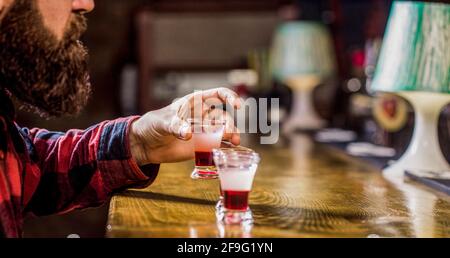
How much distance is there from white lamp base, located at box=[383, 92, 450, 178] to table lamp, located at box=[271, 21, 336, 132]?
181 cm

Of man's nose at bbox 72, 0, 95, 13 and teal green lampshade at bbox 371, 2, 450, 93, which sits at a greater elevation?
man's nose at bbox 72, 0, 95, 13

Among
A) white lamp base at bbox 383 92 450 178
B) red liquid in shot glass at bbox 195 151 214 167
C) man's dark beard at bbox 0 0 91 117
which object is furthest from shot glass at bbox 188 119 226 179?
white lamp base at bbox 383 92 450 178

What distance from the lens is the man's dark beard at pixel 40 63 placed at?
50.9 inches

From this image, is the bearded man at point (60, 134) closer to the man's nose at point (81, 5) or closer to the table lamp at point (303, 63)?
the man's nose at point (81, 5)

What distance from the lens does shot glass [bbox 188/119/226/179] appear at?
144cm

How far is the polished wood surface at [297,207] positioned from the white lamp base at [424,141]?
9cm

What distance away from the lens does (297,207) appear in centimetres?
132

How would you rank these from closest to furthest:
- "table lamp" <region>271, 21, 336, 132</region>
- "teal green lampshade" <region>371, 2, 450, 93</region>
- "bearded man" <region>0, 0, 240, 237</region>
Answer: "bearded man" <region>0, 0, 240, 237</region> < "teal green lampshade" <region>371, 2, 450, 93</region> < "table lamp" <region>271, 21, 336, 132</region>

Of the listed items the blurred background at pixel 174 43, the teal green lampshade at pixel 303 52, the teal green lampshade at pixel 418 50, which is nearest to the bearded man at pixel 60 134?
the teal green lampshade at pixel 418 50

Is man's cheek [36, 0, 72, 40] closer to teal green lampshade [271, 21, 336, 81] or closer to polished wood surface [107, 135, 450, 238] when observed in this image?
polished wood surface [107, 135, 450, 238]

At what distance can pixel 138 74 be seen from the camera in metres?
5.53
